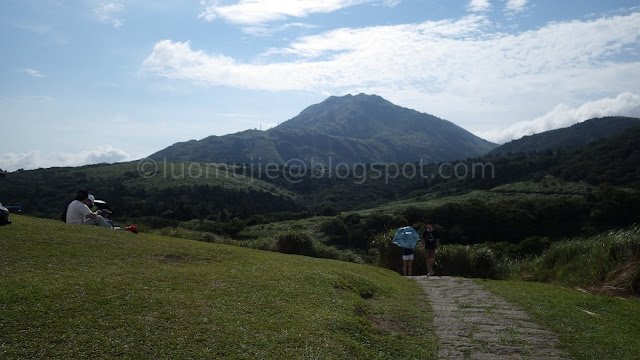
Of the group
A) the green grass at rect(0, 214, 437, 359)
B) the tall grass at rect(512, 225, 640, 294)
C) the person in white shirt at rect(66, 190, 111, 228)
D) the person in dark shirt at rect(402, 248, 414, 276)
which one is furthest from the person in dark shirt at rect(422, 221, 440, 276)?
the person in white shirt at rect(66, 190, 111, 228)

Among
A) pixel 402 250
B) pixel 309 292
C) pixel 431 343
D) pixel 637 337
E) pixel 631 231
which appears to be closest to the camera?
pixel 431 343

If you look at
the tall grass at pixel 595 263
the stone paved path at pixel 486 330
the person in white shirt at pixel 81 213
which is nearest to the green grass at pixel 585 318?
the stone paved path at pixel 486 330

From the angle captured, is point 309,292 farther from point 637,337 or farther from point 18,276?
point 637,337

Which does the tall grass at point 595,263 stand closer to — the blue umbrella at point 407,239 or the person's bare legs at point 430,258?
the person's bare legs at point 430,258

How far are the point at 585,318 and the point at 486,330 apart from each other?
2.38m

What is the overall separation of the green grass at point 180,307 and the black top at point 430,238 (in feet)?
17.4

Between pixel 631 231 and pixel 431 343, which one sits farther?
pixel 631 231

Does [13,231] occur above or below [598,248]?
above

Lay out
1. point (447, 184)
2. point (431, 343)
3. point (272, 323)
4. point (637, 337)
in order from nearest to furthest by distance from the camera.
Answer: point (272, 323) < point (431, 343) < point (637, 337) < point (447, 184)

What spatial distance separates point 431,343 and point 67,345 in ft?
17.5

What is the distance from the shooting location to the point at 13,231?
11102 mm

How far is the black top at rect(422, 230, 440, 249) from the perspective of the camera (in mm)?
16891

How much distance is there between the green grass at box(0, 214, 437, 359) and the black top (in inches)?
208

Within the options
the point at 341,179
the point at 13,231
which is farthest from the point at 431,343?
the point at 341,179
